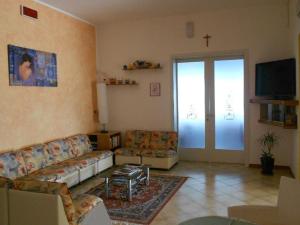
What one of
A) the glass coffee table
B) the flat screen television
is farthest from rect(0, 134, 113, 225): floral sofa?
the flat screen television

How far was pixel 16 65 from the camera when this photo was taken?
4.46 m

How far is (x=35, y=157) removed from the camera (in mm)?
4480

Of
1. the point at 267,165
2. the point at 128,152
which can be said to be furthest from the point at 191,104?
the point at 267,165

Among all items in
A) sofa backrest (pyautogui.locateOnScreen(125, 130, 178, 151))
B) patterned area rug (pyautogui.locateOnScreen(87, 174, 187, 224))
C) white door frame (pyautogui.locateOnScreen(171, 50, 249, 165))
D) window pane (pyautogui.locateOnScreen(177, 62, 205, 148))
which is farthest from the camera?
window pane (pyautogui.locateOnScreen(177, 62, 205, 148))

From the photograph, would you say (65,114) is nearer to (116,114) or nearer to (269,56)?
(116,114)

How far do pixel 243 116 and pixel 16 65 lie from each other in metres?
4.15

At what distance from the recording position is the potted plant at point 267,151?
5264 millimetres

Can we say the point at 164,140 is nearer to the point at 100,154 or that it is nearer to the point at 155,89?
the point at 155,89

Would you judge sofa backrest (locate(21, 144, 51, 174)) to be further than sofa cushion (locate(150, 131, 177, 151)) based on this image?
No

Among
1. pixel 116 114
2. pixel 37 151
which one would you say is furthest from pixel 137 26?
pixel 37 151

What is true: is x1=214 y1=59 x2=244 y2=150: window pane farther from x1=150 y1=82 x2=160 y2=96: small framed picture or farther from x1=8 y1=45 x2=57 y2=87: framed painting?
x1=8 y1=45 x2=57 y2=87: framed painting

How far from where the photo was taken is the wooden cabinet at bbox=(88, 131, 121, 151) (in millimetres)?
6074

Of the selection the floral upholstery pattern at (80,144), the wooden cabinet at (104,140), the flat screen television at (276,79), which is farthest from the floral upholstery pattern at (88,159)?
the flat screen television at (276,79)

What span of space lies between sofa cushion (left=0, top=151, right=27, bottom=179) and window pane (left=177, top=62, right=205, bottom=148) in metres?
3.34
